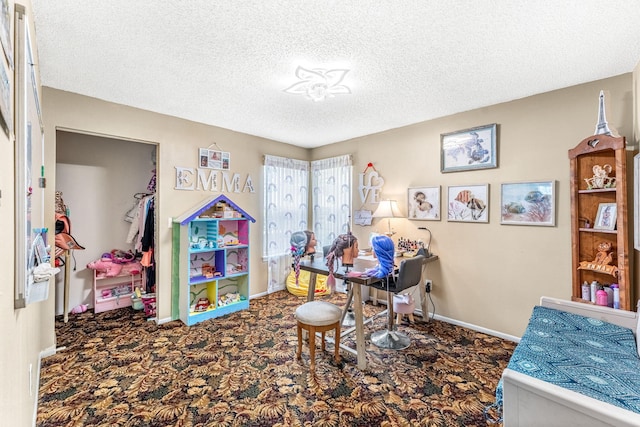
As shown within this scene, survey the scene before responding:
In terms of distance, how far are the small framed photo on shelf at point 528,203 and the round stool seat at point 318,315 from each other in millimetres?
2060

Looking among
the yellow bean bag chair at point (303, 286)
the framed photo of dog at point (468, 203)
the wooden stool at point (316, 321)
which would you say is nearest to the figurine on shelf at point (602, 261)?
the framed photo of dog at point (468, 203)

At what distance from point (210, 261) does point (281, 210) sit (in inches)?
54.1

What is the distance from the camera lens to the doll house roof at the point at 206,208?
339cm

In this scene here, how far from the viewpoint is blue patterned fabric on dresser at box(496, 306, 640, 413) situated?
50.1 inches

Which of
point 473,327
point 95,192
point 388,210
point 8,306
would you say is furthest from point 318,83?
point 95,192

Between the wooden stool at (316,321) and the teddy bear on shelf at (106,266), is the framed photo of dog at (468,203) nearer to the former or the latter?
the wooden stool at (316,321)

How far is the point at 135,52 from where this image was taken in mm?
2100

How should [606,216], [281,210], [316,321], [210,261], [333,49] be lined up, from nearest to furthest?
[333,49], [606,216], [316,321], [210,261], [281,210]

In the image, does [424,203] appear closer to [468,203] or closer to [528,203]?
[468,203]

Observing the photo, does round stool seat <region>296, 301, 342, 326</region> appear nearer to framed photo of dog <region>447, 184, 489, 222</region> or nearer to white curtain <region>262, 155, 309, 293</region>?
framed photo of dog <region>447, 184, 489, 222</region>

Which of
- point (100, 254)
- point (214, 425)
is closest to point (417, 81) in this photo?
point (214, 425)

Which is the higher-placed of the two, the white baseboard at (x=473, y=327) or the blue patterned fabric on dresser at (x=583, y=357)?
the blue patterned fabric on dresser at (x=583, y=357)

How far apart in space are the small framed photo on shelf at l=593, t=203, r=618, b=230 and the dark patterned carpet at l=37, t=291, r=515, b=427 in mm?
1392

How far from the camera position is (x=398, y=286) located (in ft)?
8.41
